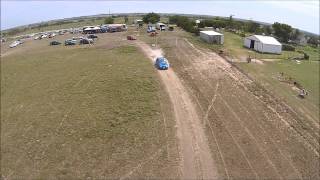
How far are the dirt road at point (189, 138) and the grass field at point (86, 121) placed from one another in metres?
1.13

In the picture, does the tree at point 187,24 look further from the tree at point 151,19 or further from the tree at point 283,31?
the tree at point 283,31

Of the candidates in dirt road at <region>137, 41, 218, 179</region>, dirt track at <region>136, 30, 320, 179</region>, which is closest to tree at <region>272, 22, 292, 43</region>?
dirt track at <region>136, 30, 320, 179</region>

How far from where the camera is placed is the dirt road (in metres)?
34.7

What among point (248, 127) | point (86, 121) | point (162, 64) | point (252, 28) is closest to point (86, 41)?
point (162, 64)

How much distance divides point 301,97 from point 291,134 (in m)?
13.4

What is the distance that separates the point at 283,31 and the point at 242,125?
2992 inches

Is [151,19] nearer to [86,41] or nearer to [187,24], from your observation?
[187,24]

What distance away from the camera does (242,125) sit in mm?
43406

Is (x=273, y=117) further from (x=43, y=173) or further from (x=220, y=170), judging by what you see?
(x=43, y=173)

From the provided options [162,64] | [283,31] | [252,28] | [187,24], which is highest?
[187,24]

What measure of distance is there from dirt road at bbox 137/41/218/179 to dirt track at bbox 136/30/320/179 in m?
0.12

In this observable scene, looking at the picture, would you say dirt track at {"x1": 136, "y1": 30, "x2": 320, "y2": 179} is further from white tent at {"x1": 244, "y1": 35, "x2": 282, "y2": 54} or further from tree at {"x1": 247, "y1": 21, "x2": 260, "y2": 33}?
tree at {"x1": 247, "y1": 21, "x2": 260, "y2": 33}

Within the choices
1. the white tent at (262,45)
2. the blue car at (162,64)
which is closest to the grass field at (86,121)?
the blue car at (162,64)

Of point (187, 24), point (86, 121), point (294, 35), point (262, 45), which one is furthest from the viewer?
point (294, 35)
